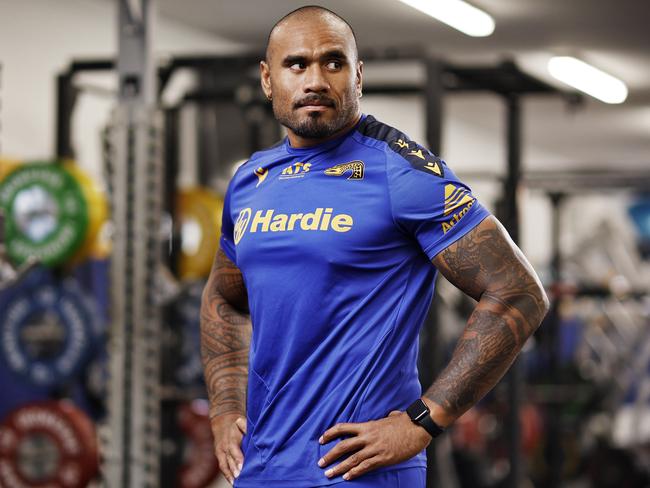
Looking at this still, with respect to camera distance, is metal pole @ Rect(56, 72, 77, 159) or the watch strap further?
metal pole @ Rect(56, 72, 77, 159)

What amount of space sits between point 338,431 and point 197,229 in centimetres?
412

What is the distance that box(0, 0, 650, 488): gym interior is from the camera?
12.8 feet

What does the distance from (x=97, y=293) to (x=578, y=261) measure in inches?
227

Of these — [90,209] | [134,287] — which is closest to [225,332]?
[134,287]

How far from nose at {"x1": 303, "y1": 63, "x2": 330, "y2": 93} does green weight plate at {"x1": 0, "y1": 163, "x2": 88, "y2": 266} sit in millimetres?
3178

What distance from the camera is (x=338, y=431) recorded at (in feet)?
5.37

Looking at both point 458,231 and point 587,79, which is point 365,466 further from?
point 587,79

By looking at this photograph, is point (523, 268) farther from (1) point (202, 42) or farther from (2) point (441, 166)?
(1) point (202, 42)

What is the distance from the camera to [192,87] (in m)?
7.27

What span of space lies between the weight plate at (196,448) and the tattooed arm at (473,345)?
3951 mm

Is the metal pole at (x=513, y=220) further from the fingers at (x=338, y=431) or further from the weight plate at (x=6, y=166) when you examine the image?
the fingers at (x=338, y=431)

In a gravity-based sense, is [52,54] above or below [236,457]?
above

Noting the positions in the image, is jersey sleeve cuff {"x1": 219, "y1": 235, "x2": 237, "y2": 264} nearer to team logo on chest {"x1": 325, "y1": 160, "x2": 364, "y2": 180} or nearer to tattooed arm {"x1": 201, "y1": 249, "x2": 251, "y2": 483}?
tattooed arm {"x1": 201, "y1": 249, "x2": 251, "y2": 483}

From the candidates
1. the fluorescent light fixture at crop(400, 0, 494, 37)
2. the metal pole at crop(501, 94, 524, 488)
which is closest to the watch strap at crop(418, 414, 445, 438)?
the metal pole at crop(501, 94, 524, 488)
